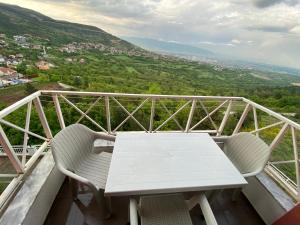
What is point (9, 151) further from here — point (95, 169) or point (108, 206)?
point (108, 206)

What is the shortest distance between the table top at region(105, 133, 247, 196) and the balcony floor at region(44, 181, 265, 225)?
0.70 m

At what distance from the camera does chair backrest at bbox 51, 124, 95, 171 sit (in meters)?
1.57

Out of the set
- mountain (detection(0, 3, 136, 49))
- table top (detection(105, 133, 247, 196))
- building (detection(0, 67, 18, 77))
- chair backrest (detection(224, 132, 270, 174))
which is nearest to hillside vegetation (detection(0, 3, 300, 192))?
mountain (detection(0, 3, 136, 49))

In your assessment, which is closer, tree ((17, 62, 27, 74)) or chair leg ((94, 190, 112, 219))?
chair leg ((94, 190, 112, 219))

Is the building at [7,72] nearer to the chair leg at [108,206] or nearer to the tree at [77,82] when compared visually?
the tree at [77,82]

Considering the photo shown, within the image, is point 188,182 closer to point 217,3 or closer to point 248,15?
point 217,3

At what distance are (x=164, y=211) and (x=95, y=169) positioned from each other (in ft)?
2.58

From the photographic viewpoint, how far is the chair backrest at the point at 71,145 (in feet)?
5.16

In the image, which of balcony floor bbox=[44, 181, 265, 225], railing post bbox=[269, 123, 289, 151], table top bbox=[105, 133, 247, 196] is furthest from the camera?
railing post bbox=[269, 123, 289, 151]

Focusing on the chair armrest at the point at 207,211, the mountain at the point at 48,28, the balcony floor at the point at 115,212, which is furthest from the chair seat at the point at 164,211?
the mountain at the point at 48,28

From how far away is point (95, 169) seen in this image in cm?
186

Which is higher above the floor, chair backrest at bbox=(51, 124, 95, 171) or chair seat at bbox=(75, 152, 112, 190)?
chair backrest at bbox=(51, 124, 95, 171)

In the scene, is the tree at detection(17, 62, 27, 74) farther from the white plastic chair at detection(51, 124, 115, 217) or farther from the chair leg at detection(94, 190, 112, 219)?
the chair leg at detection(94, 190, 112, 219)

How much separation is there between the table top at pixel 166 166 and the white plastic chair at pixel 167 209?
5.3 inches
